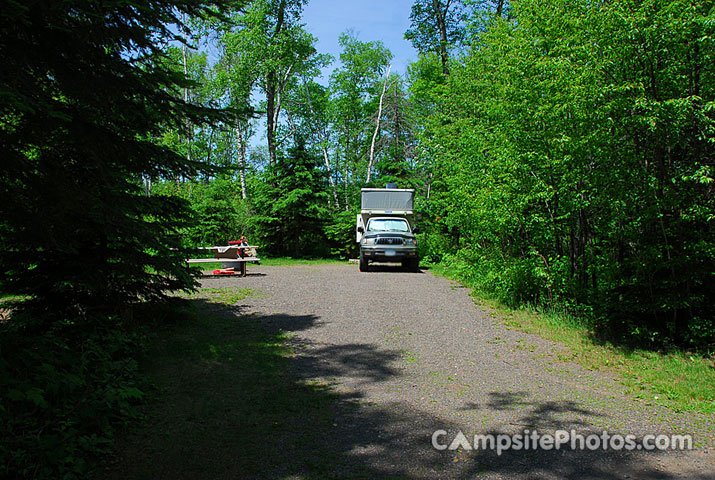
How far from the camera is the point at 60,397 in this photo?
3807mm

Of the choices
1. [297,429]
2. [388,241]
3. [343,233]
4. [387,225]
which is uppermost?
[387,225]

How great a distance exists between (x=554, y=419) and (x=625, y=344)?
328cm

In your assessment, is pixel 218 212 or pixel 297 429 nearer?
pixel 297 429

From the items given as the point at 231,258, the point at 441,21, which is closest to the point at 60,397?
the point at 231,258

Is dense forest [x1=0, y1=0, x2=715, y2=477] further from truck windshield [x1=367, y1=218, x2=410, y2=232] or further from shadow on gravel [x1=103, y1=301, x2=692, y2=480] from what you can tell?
truck windshield [x1=367, y1=218, x2=410, y2=232]

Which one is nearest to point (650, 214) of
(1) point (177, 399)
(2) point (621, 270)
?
(2) point (621, 270)

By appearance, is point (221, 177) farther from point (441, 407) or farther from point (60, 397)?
point (441, 407)

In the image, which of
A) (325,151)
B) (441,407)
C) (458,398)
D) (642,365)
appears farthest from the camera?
(325,151)

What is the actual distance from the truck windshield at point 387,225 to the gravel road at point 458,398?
8.30 meters

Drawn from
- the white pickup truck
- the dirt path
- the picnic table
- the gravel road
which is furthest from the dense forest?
the picnic table

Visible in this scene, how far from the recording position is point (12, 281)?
5281 mm

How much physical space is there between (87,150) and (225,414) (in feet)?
9.28

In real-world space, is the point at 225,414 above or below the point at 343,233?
below

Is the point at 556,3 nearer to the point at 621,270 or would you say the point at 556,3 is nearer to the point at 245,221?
the point at 621,270
